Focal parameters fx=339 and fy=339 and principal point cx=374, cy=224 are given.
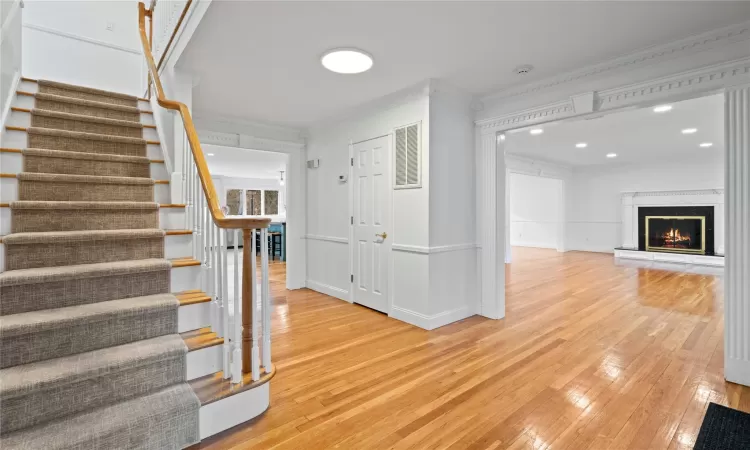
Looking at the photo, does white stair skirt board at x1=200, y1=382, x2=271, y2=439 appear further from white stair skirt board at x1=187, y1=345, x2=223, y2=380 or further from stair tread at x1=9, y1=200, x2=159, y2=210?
stair tread at x1=9, y1=200, x2=159, y2=210

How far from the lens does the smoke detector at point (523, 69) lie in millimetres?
2984

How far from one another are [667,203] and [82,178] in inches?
432

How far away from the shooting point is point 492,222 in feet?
12.3

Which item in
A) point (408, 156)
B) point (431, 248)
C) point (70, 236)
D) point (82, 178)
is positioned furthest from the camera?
point (408, 156)

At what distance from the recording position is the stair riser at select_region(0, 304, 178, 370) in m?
1.56

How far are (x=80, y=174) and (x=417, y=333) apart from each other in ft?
10.4

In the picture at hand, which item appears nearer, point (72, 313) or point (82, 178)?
point (72, 313)

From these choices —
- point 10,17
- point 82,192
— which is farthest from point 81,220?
point 10,17

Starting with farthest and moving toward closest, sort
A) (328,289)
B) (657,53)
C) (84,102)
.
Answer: (328,289) → (84,102) → (657,53)

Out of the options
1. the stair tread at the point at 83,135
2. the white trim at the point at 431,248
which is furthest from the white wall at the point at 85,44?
the white trim at the point at 431,248

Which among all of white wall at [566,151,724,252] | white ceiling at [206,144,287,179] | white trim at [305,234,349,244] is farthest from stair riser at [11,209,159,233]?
white wall at [566,151,724,252]

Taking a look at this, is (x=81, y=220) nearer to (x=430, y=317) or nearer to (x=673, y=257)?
(x=430, y=317)

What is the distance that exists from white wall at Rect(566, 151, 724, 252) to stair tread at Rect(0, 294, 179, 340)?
10418 mm

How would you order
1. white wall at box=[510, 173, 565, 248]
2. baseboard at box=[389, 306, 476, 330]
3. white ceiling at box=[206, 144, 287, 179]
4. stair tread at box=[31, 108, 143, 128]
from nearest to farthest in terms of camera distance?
1. stair tread at box=[31, 108, 143, 128]
2. baseboard at box=[389, 306, 476, 330]
3. white ceiling at box=[206, 144, 287, 179]
4. white wall at box=[510, 173, 565, 248]
